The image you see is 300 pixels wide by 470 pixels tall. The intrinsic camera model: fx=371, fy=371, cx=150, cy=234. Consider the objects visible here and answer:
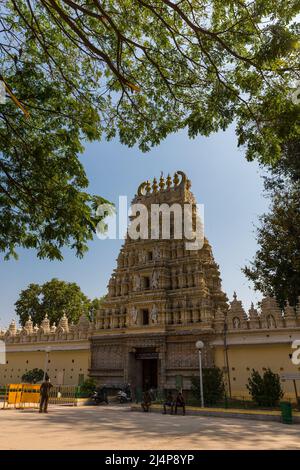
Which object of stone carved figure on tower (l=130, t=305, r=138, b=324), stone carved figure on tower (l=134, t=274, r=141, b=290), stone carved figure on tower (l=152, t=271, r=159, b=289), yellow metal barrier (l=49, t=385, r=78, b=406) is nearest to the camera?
yellow metal barrier (l=49, t=385, r=78, b=406)

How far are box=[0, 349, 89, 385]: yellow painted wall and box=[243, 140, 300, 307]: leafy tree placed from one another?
1436cm

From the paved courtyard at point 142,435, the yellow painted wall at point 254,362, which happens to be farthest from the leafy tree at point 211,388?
the paved courtyard at point 142,435

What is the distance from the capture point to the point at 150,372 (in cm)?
2600

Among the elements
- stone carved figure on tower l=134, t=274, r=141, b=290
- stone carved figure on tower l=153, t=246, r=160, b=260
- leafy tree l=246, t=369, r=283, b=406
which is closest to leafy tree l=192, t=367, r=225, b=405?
leafy tree l=246, t=369, r=283, b=406

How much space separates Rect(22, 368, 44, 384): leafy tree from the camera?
92.8ft

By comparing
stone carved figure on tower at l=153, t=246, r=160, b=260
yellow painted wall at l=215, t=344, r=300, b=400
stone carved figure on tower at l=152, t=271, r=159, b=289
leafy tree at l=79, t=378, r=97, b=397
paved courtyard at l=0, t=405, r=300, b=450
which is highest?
stone carved figure on tower at l=153, t=246, r=160, b=260

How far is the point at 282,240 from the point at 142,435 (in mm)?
13989

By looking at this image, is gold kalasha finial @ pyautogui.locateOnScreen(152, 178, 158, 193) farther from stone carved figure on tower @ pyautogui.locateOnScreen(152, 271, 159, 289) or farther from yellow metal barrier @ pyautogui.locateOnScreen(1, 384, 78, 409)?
yellow metal barrier @ pyautogui.locateOnScreen(1, 384, 78, 409)

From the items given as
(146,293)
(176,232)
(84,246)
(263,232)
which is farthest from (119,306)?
(84,246)

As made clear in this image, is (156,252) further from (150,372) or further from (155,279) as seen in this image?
(150,372)

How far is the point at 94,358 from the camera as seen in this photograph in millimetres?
26859

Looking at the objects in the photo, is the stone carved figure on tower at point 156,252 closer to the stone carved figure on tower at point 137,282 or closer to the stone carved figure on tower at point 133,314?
the stone carved figure on tower at point 137,282

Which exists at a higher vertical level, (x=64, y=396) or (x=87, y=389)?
(x=87, y=389)

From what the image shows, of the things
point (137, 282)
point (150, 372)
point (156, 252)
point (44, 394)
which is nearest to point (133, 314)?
point (137, 282)
